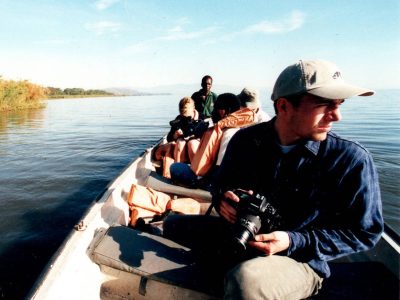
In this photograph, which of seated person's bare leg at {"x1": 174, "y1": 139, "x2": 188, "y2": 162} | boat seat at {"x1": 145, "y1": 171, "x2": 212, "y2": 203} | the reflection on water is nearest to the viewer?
boat seat at {"x1": 145, "y1": 171, "x2": 212, "y2": 203}

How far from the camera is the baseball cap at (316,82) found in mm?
1738

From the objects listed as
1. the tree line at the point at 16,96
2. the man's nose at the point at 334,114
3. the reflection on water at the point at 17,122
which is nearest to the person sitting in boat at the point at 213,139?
the man's nose at the point at 334,114

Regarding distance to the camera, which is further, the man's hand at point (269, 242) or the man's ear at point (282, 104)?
the man's ear at point (282, 104)

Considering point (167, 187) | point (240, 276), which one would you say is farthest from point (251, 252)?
point (167, 187)

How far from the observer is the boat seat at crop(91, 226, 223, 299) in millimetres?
2268

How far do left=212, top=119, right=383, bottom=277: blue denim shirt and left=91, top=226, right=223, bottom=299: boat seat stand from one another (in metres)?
0.77

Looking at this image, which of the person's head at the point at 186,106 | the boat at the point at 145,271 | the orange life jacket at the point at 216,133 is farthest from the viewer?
the person's head at the point at 186,106

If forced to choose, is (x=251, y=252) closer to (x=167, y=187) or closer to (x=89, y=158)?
(x=167, y=187)

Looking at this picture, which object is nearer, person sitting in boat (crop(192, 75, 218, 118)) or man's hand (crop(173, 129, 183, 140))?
man's hand (crop(173, 129, 183, 140))

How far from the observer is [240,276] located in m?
1.78

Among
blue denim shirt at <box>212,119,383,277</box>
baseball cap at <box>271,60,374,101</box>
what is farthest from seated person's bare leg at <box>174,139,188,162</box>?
baseball cap at <box>271,60,374,101</box>

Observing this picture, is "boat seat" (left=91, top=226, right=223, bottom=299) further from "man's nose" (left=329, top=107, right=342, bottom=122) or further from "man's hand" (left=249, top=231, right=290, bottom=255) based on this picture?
"man's nose" (left=329, top=107, right=342, bottom=122)

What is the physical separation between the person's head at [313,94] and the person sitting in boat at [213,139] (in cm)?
186

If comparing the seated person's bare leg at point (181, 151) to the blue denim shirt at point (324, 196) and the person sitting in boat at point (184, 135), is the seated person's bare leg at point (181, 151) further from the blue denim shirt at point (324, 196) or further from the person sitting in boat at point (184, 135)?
the blue denim shirt at point (324, 196)
